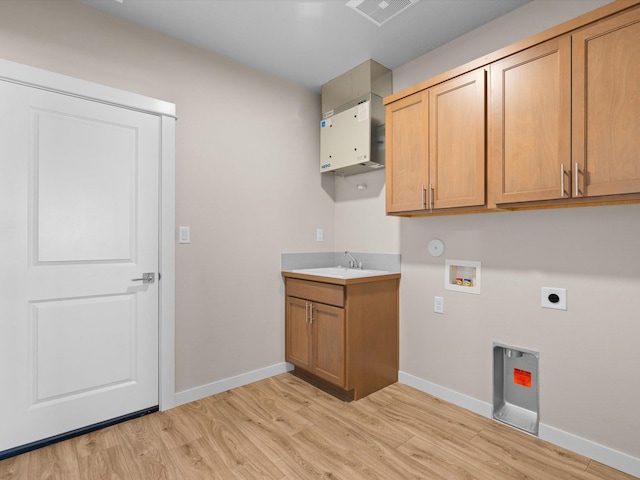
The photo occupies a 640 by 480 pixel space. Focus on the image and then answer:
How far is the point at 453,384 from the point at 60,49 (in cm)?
341

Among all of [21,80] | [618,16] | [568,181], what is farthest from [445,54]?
[21,80]

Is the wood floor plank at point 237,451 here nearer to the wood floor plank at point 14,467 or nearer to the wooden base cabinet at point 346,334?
the wooden base cabinet at point 346,334

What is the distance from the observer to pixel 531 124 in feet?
5.94

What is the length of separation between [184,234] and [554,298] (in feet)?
8.13

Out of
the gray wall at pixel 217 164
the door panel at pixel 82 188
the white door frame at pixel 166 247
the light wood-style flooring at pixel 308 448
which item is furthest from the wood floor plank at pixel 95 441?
the door panel at pixel 82 188

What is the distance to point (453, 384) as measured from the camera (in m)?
2.47

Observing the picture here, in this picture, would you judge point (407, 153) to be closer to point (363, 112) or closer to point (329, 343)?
point (363, 112)

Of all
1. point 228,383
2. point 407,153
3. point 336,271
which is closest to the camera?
point 407,153

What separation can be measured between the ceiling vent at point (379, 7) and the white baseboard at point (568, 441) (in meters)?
2.65

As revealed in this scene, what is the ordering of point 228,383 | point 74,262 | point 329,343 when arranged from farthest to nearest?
point 228,383 → point 329,343 → point 74,262

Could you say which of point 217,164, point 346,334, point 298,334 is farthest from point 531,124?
point 298,334

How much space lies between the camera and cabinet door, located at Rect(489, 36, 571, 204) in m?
1.69

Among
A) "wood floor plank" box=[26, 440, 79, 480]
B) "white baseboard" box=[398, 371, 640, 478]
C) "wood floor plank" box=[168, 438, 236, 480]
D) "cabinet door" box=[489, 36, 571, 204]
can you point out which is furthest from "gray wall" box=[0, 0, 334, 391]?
"cabinet door" box=[489, 36, 571, 204]

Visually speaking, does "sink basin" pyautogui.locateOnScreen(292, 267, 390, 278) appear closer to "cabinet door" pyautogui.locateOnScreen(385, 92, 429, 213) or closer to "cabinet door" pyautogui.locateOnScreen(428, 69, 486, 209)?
"cabinet door" pyautogui.locateOnScreen(385, 92, 429, 213)
